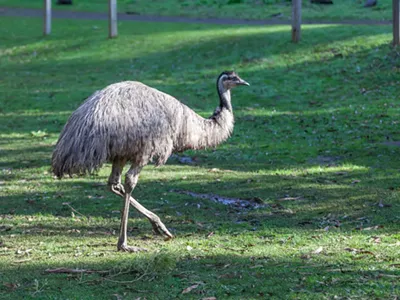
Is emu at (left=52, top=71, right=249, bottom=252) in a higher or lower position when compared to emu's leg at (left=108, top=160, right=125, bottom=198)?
higher

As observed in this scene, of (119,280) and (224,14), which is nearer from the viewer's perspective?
(119,280)

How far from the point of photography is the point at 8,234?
942 centimetres

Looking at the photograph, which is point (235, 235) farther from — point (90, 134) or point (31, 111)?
point (31, 111)

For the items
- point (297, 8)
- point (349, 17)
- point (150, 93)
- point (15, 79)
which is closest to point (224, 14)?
point (349, 17)

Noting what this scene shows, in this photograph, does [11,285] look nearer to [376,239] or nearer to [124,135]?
[124,135]

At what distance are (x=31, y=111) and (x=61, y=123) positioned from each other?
1.57 metres

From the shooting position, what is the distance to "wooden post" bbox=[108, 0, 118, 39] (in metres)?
24.3

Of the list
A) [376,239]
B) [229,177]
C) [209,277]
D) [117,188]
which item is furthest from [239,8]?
[209,277]

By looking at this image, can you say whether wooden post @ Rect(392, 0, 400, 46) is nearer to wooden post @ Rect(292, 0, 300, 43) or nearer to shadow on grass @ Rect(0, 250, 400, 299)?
wooden post @ Rect(292, 0, 300, 43)

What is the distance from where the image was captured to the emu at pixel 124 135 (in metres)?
8.47

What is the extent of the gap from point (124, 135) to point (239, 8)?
24.6 m

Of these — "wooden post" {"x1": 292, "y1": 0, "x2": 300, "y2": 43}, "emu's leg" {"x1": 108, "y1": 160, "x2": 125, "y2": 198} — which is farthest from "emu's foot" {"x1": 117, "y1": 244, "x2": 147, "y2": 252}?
"wooden post" {"x1": 292, "y1": 0, "x2": 300, "y2": 43}

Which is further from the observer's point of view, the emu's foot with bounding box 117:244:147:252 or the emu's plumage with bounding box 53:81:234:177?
the emu's foot with bounding box 117:244:147:252

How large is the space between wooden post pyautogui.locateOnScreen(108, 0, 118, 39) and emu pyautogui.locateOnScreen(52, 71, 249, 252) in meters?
15.5
